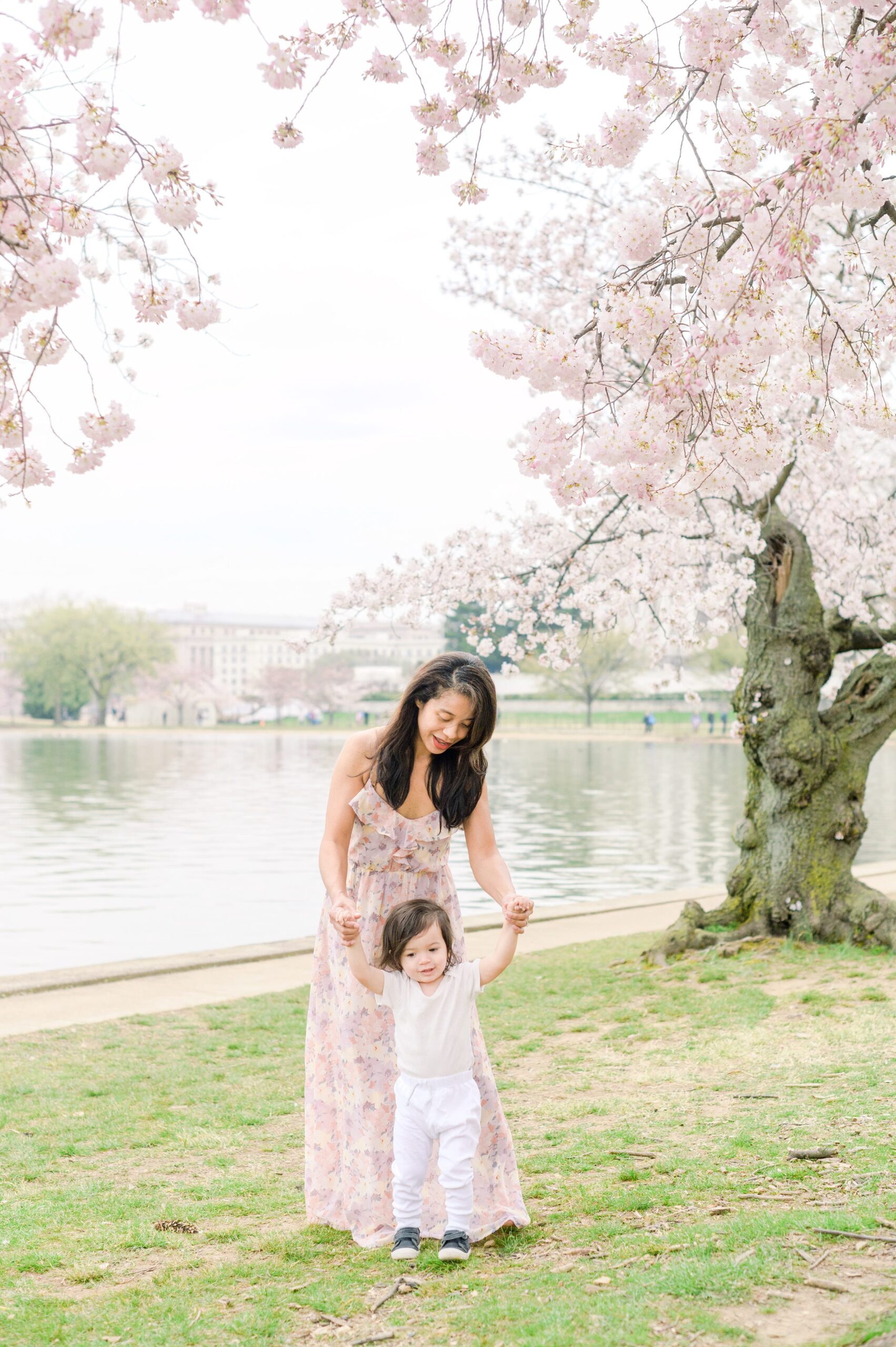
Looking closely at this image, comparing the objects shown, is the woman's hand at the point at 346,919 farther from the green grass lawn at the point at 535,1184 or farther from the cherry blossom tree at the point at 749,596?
the cherry blossom tree at the point at 749,596

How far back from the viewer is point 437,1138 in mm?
3799

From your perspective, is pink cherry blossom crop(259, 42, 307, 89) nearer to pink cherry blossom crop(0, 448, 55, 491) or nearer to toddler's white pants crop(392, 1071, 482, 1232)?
pink cherry blossom crop(0, 448, 55, 491)

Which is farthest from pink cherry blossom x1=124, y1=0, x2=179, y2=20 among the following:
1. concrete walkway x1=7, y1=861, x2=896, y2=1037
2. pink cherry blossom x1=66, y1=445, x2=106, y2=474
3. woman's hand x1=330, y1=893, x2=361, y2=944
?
concrete walkway x1=7, y1=861, x2=896, y2=1037

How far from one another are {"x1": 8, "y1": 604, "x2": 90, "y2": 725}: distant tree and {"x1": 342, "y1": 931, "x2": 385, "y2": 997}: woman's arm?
3552 inches

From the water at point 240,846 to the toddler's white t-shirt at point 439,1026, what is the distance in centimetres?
682

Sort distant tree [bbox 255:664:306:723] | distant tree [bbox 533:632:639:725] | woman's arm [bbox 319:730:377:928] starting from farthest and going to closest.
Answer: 1. distant tree [bbox 255:664:306:723]
2. distant tree [bbox 533:632:639:725]
3. woman's arm [bbox 319:730:377:928]

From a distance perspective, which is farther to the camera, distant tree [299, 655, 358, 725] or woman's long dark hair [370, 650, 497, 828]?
distant tree [299, 655, 358, 725]

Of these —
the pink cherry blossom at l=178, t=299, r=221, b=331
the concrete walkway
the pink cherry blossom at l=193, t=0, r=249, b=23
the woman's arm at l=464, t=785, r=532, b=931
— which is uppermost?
the pink cherry blossom at l=193, t=0, r=249, b=23

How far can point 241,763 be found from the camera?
40625 millimetres

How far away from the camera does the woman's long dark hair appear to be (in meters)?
3.86

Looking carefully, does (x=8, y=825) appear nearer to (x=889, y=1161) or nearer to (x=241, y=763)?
(x=889, y=1161)

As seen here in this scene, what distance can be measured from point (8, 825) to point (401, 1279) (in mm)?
17638

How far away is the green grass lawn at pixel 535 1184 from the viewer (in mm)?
3240

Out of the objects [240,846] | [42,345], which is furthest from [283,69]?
[240,846]
